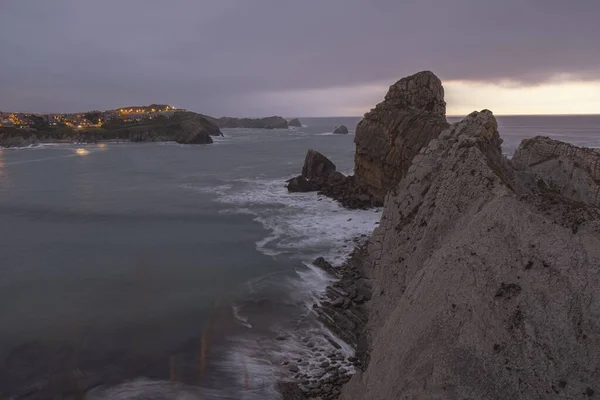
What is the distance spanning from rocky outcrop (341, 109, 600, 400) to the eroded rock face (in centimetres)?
2420

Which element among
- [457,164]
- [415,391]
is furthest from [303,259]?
[415,391]

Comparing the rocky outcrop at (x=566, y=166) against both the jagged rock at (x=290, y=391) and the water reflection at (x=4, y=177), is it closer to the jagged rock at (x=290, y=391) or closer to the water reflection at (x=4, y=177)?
the jagged rock at (x=290, y=391)

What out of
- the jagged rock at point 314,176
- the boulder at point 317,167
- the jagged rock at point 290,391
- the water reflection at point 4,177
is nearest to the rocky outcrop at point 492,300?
the jagged rock at point 290,391

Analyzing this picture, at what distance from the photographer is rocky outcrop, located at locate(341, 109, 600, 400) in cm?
538

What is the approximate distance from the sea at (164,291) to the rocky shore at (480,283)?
4.66 m

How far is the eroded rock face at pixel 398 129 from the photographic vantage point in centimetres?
3266

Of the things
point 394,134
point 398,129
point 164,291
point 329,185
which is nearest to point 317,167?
point 329,185

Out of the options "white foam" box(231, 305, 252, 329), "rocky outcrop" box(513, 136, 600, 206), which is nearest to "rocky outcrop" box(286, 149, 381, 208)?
"white foam" box(231, 305, 252, 329)

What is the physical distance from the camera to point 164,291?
20.5 meters

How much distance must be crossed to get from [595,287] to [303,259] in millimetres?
19328

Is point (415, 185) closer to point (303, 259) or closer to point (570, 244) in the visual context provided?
point (570, 244)

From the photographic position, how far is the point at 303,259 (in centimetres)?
2428

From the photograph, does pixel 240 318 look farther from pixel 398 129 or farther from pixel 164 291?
pixel 398 129

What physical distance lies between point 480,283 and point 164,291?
17.2m
